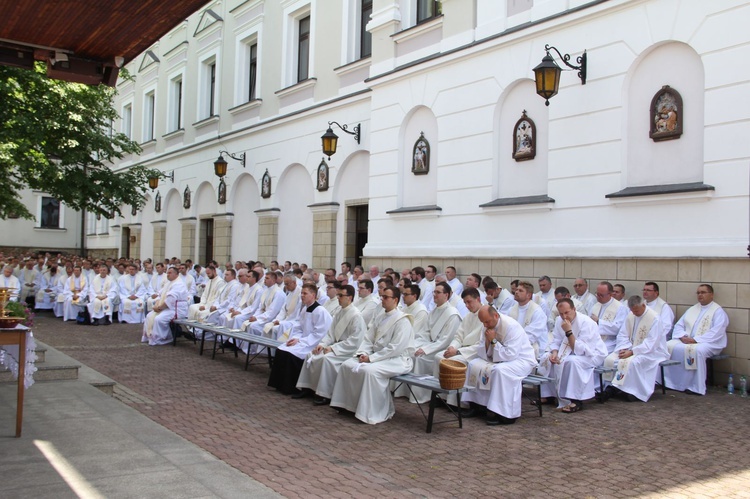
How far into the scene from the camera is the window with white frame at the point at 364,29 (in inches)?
706

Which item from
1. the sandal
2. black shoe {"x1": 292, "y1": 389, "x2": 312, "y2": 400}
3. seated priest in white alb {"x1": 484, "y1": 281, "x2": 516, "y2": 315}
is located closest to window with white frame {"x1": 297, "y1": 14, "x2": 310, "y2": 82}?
seated priest in white alb {"x1": 484, "y1": 281, "x2": 516, "y2": 315}

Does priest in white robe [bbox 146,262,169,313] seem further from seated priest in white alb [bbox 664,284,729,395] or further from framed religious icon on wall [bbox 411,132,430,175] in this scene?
seated priest in white alb [bbox 664,284,729,395]

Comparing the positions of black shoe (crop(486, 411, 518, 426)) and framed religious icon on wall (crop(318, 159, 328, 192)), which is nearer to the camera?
black shoe (crop(486, 411, 518, 426))

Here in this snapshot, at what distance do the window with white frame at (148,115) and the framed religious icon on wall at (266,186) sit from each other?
11.8 metres

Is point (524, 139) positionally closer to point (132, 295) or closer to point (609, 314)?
point (609, 314)

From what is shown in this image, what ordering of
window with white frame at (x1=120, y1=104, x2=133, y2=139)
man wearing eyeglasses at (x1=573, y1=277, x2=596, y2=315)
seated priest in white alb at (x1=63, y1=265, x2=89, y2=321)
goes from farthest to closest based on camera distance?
window with white frame at (x1=120, y1=104, x2=133, y2=139) < seated priest in white alb at (x1=63, y1=265, x2=89, y2=321) < man wearing eyeglasses at (x1=573, y1=277, x2=596, y2=315)

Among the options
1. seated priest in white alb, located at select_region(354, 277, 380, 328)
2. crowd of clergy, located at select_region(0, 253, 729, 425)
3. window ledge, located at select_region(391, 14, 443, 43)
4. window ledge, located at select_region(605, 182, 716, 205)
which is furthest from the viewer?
window ledge, located at select_region(391, 14, 443, 43)

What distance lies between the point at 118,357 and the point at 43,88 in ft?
27.9

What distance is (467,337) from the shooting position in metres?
8.84

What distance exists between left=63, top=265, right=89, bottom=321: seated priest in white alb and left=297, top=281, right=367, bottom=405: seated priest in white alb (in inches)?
450

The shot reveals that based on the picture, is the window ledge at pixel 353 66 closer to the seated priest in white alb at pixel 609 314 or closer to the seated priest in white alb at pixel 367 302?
the seated priest in white alb at pixel 367 302

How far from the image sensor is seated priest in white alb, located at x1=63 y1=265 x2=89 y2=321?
1856 centimetres

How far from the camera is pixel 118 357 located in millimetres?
12398

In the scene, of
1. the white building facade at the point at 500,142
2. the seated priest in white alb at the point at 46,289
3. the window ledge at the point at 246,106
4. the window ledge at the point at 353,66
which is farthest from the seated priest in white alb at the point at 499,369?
the seated priest in white alb at the point at 46,289
